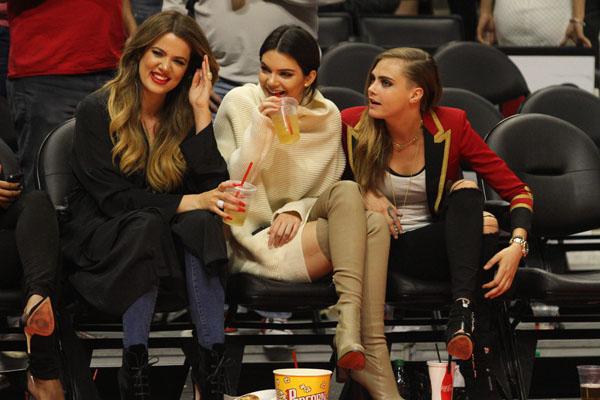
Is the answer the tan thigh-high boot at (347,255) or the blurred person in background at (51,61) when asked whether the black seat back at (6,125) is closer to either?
the blurred person in background at (51,61)

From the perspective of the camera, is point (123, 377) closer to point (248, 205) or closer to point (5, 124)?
point (248, 205)

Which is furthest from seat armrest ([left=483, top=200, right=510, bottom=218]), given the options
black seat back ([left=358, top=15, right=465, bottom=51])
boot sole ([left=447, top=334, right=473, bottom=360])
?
black seat back ([left=358, top=15, right=465, bottom=51])

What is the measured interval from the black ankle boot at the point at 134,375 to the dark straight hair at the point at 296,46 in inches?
45.6

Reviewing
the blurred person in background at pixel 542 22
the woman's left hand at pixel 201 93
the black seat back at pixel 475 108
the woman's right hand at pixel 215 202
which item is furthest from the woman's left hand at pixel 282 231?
the blurred person in background at pixel 542 22

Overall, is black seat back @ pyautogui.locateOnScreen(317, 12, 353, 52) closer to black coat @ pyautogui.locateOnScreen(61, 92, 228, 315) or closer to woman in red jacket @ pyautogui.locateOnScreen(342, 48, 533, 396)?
woman in red jacket @ pyautogui.locateOnScreen(342, 48, 533, 396)

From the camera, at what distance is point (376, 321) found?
324 cm

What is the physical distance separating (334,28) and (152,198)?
135 inches

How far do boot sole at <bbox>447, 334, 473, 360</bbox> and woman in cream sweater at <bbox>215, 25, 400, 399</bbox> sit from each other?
0.69 feet

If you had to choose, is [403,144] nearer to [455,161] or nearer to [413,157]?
[413,157]

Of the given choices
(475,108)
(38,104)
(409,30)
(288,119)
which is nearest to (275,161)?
(288,119)

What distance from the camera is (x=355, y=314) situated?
315 centimetres

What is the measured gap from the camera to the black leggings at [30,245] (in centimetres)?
306

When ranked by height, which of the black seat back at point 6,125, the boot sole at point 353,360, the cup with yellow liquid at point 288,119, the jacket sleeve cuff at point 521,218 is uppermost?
the cup with yellow liquid at point 288,119

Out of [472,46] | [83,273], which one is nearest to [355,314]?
[83,273]
